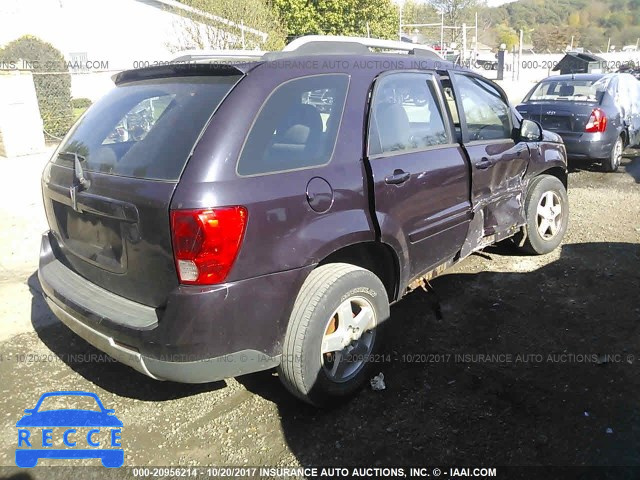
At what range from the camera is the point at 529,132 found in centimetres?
450

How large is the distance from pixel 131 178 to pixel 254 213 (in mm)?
635

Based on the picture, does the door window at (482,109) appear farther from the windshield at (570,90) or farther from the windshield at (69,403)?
the windshield at (570,90)

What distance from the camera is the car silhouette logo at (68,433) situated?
272 cm

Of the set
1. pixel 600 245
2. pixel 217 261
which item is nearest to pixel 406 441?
pixel 217 261

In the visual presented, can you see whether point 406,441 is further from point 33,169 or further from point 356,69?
point 33,169

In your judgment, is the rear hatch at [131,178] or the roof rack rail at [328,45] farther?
the roof rack rail at [328,45]

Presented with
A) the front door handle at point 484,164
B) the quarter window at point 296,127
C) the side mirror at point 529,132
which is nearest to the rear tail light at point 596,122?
the side mirror at point 529,132

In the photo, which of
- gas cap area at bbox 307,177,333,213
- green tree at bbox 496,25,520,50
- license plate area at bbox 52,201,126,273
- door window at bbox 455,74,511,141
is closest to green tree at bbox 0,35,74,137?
license plate area at bbox 52,201,126,273

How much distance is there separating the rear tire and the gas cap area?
7.36 metres

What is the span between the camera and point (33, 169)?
27.9ft

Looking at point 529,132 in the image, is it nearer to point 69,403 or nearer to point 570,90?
point 69,403

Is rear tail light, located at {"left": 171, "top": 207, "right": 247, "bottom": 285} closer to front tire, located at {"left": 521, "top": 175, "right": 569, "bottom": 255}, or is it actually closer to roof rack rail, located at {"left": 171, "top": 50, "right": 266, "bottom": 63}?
roof rack rail, located at {"left": 171, "top": 50, "right": 266, "bottom": 63}

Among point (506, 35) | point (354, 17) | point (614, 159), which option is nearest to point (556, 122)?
point (614, 159)

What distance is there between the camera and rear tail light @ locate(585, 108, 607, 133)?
814 centimetres
